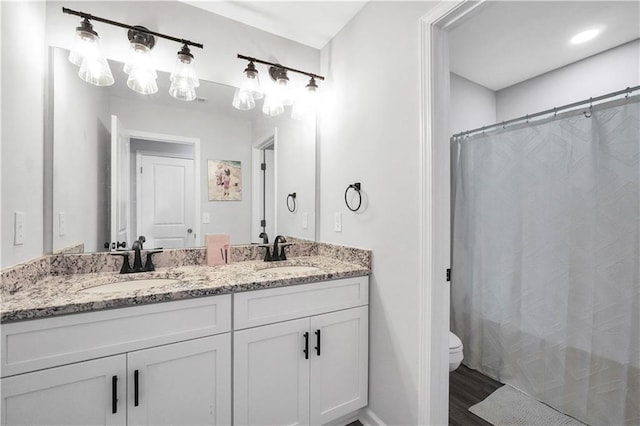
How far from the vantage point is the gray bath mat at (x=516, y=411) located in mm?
1699

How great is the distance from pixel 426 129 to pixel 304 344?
1.21m

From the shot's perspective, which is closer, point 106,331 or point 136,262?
point 106,331

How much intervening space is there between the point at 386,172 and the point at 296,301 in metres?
0.84

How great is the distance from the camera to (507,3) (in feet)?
5.62

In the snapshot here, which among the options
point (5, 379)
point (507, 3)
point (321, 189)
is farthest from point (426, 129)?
point (5, 379)

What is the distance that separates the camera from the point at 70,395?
0.98 m

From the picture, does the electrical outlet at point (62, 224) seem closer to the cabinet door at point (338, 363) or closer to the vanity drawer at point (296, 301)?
the vanity drawer at point (296, 301)

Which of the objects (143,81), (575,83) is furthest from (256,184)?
(575,83)

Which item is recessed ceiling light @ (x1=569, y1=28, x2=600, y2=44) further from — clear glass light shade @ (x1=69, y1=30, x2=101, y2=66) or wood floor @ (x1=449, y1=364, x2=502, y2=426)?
clear glass light shade @ (x1=69, y1=30, x2=101, y2=66)

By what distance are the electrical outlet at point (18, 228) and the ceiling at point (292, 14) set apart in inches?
57.1

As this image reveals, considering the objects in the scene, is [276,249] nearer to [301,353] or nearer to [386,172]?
[301,353]

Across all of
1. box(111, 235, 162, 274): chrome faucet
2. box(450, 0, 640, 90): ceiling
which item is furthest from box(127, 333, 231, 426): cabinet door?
box(450, 0, 640, 90): ceiling

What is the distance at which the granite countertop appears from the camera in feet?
3.12

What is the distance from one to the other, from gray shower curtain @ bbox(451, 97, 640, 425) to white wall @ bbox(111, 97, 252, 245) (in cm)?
180
